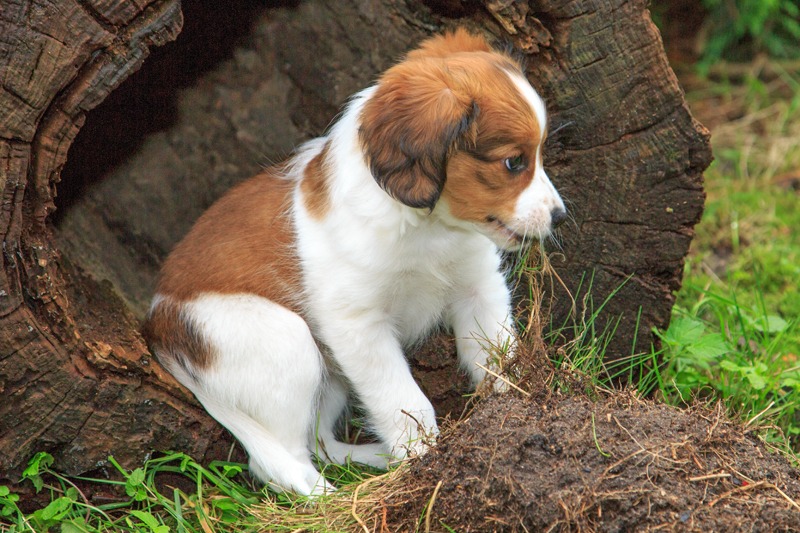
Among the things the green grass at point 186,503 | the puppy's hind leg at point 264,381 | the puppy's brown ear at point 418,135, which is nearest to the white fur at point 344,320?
the puppy's hind leg at point 264,381

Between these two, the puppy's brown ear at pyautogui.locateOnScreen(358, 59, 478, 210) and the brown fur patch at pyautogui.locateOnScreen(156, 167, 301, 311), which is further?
the brown fur patch at pyautogui.locateOnScreen(156, 167, 301, 311)

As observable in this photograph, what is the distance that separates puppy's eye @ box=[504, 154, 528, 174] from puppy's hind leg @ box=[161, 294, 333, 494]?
3.45ft

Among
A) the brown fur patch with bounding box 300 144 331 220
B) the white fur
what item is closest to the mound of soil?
the white fur

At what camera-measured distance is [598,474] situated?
2.10 m

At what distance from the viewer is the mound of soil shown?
6.63 ft

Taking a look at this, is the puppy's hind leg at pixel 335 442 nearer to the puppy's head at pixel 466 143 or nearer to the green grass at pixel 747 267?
the puppy's head at pixel 466 143

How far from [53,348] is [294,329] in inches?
34.9

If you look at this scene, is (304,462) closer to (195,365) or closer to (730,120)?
(195,365)

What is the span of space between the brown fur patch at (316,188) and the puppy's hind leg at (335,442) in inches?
33.2

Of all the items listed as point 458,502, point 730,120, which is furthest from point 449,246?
point 730,120

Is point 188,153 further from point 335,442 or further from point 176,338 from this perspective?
point 335,442

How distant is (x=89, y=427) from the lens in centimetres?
271

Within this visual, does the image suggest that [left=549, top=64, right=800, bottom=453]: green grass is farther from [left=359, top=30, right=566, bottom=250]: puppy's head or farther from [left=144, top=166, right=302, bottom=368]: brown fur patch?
[left=144, top=166, right=302, bottom=368]: brown fur patch

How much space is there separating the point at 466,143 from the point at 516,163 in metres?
0.20
